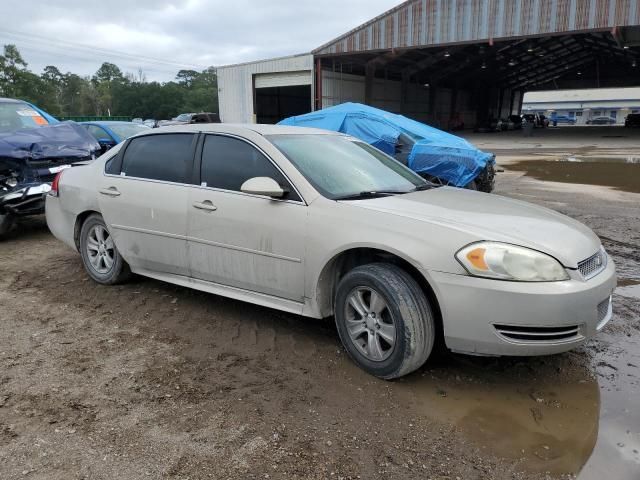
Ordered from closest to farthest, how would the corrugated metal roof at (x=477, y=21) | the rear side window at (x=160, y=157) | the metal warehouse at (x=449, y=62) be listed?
the rear side window at (x=160, y=157), the corrugated metal roof at (x=477, y=21), the metal warehouse at (x=449, y=62)

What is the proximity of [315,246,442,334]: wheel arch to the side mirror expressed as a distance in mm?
596

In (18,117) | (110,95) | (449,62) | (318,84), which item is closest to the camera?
(18,117)

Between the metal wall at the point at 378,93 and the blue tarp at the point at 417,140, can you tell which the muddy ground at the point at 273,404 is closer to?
the blue tarp at the point at 417,140

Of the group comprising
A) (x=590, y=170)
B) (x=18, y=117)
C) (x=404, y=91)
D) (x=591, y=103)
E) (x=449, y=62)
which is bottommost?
(x=590, y=170)

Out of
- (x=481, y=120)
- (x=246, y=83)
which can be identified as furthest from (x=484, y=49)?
(x=481, y=120)

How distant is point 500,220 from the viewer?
127 inches

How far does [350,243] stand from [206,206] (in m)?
1.28

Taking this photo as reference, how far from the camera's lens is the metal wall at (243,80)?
3225 cm

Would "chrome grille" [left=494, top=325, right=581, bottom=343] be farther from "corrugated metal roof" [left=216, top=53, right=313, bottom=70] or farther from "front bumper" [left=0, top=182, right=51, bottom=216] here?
"corrugated metal roof" [left=216, top=53, right=313, bottom=70]

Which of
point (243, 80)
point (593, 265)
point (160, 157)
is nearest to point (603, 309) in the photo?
point (593, 265)

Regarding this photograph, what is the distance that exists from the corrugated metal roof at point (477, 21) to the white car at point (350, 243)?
24.1m

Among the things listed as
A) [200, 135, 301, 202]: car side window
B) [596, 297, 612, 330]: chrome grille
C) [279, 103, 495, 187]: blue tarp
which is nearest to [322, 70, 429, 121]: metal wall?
[279, 103, 495, 187]: blue tarp

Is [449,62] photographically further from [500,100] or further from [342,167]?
[342,167]

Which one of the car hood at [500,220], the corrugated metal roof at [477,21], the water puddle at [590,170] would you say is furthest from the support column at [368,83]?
the car hood at [500,220]
